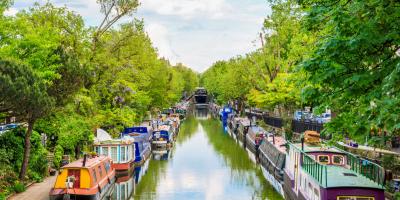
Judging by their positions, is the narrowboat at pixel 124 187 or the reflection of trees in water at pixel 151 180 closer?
the narrowboat at pixel 124 187

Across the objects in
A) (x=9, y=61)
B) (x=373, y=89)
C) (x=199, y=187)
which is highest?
(x=9, y=61)

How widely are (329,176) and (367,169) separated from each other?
2.00 m

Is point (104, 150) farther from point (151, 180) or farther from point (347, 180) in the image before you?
point (347, 180)

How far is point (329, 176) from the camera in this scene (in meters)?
22.7

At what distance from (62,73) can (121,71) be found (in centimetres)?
1767

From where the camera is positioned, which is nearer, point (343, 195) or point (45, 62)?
point (343, 195)

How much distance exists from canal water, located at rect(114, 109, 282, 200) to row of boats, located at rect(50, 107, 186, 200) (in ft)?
0.92

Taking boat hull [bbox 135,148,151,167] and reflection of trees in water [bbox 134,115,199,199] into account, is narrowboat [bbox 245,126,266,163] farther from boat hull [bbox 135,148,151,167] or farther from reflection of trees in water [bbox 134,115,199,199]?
boat hull [bbox 135,148,151,167]

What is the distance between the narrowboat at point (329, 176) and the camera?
20641mm

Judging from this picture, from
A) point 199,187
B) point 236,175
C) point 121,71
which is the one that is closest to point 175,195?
point 199,187

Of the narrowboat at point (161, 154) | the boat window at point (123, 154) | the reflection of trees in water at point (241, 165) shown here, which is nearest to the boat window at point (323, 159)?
the reflection of trees in water at point (241, 165)

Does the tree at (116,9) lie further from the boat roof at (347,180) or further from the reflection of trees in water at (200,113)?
the reflection of trees in water at (200,113)

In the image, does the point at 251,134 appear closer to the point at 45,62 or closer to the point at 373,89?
the point at 45,62

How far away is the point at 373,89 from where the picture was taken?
14273 millimetres
